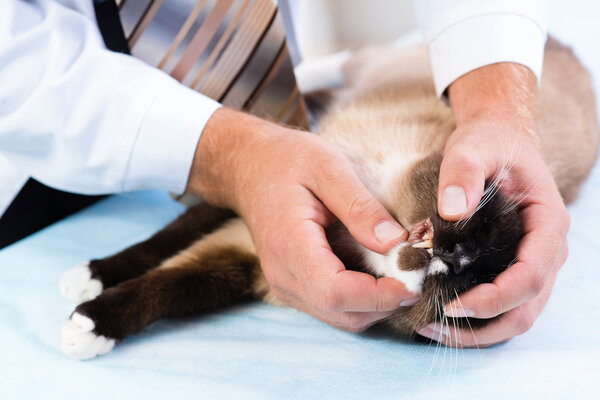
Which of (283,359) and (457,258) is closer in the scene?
(457,258)

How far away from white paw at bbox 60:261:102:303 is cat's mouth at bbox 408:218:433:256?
717 mm

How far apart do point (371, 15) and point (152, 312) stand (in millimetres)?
3424

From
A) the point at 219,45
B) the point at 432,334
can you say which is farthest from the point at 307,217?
the point at 219,45

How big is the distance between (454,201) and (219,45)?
0.80 m

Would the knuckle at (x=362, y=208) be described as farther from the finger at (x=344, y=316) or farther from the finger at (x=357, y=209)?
the finger at (x=344, y=316)

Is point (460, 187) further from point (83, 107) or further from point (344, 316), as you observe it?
point (83, 107)

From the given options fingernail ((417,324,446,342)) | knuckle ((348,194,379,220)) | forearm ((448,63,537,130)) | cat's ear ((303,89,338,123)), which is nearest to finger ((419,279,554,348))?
fingernail ((417,324,446,342))

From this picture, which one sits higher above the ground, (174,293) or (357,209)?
(357,209)

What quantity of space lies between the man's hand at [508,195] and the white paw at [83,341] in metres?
0.59

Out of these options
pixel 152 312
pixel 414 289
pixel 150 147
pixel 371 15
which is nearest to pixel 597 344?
pixel 414 289

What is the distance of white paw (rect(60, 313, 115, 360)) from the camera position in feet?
3.21

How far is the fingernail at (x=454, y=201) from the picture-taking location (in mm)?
825

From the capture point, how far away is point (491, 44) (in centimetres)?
123

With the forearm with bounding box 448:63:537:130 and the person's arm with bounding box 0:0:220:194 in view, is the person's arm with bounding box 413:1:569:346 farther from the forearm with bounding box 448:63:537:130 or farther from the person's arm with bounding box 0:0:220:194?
the person's arm with bounding box 0:0:220:194
